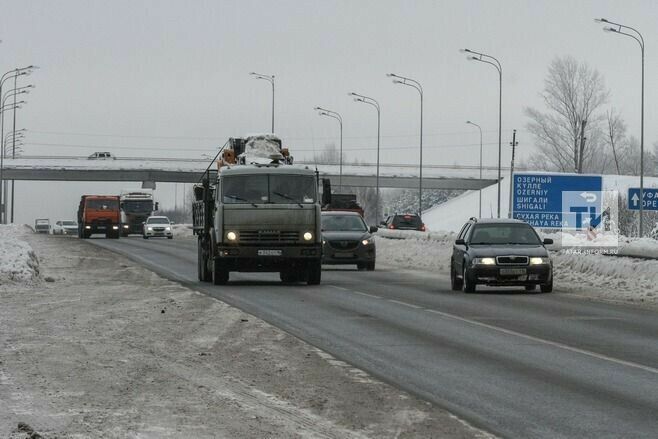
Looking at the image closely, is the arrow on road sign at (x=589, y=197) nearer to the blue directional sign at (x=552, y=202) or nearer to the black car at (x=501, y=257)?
the blue directional sign at (x=552, y=202)

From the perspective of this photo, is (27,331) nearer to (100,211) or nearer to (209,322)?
(209,322)

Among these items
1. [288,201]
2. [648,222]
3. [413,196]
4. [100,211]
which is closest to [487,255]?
[288,201]

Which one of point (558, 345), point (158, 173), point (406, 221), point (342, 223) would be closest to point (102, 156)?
Answer: point (158, 173)

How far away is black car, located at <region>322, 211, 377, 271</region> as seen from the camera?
38.8 meters

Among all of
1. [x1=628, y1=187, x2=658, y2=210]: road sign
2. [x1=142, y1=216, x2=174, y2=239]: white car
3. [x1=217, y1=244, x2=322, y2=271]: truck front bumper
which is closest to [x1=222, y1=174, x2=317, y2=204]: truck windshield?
[x1=217, y1=244, x2=322, y2=271]: truck front bumper

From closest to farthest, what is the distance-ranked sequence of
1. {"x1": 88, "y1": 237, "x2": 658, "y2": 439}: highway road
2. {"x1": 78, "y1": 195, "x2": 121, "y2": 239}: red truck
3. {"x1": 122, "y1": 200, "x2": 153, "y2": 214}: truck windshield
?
{"x1": 88, "y1": 237, "x2": 658, "y2": 439}: highway road, {"x1": 78, "y1": 195, "x2": 121, "y2": 239}: red truck, {"x1": 122, "y1": 200, "x2": 153, "y2": 214}: truck windshield

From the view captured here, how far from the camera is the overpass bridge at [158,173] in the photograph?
122625 mm

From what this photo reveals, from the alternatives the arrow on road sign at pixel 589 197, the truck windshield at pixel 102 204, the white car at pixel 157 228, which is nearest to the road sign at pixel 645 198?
the arrow on road sign at pixel 589 197

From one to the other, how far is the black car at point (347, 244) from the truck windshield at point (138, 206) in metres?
53.5

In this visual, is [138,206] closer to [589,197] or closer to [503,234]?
[589,197]

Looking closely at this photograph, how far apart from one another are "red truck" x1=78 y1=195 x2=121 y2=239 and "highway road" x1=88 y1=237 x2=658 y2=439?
55565 millimetres

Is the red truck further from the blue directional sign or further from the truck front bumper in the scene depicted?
the truck front bumper

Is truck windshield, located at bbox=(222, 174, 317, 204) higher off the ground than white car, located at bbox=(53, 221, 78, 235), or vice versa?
truck windshield, located at bbox=(222, 174, 317, 204)

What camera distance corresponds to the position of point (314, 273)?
97.4 feet
